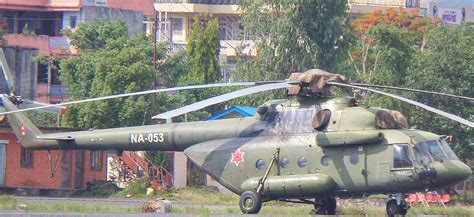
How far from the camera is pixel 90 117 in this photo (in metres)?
49.1

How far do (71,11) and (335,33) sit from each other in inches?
844

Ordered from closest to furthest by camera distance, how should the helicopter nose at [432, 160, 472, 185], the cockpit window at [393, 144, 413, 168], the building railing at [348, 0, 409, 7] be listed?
the helicopter nose at [432, 160, 472, 185] → the cockpit window at [393, 144, 413, 168] → the building railing at [348, 0, 409, 7]

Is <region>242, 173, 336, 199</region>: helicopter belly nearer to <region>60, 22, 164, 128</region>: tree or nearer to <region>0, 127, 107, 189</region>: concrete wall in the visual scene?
<region>0, 127, 107, 189</region>: concrete wall

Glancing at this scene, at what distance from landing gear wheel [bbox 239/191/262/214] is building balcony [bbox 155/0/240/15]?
5864cm

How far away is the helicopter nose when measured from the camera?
2602cm

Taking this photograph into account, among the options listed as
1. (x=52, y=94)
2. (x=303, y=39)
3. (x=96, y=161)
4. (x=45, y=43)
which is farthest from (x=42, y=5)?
(x=96, y=161)

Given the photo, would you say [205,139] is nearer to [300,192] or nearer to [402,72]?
[300,192]

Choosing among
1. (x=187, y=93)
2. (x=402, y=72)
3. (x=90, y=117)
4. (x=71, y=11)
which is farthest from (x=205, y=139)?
(x=71, y=11)

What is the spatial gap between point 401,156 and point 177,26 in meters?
62.4

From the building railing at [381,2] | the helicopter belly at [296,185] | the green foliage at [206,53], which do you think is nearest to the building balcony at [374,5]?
the building railing at [381,2]

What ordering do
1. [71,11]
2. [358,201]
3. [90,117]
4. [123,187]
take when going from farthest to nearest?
1. [71,11]
2. [90,117]
3. [123,187]
4. [358,201]

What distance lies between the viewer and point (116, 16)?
238 ft

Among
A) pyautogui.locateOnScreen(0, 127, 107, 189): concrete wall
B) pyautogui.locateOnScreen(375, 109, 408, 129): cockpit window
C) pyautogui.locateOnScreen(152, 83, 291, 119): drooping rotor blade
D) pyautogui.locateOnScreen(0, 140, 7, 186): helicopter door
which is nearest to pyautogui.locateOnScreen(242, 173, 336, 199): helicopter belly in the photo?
pyautogui.locateOnScreen(375, 109, 408, 129): cockpit window

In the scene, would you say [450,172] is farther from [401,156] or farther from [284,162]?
[284,162]
